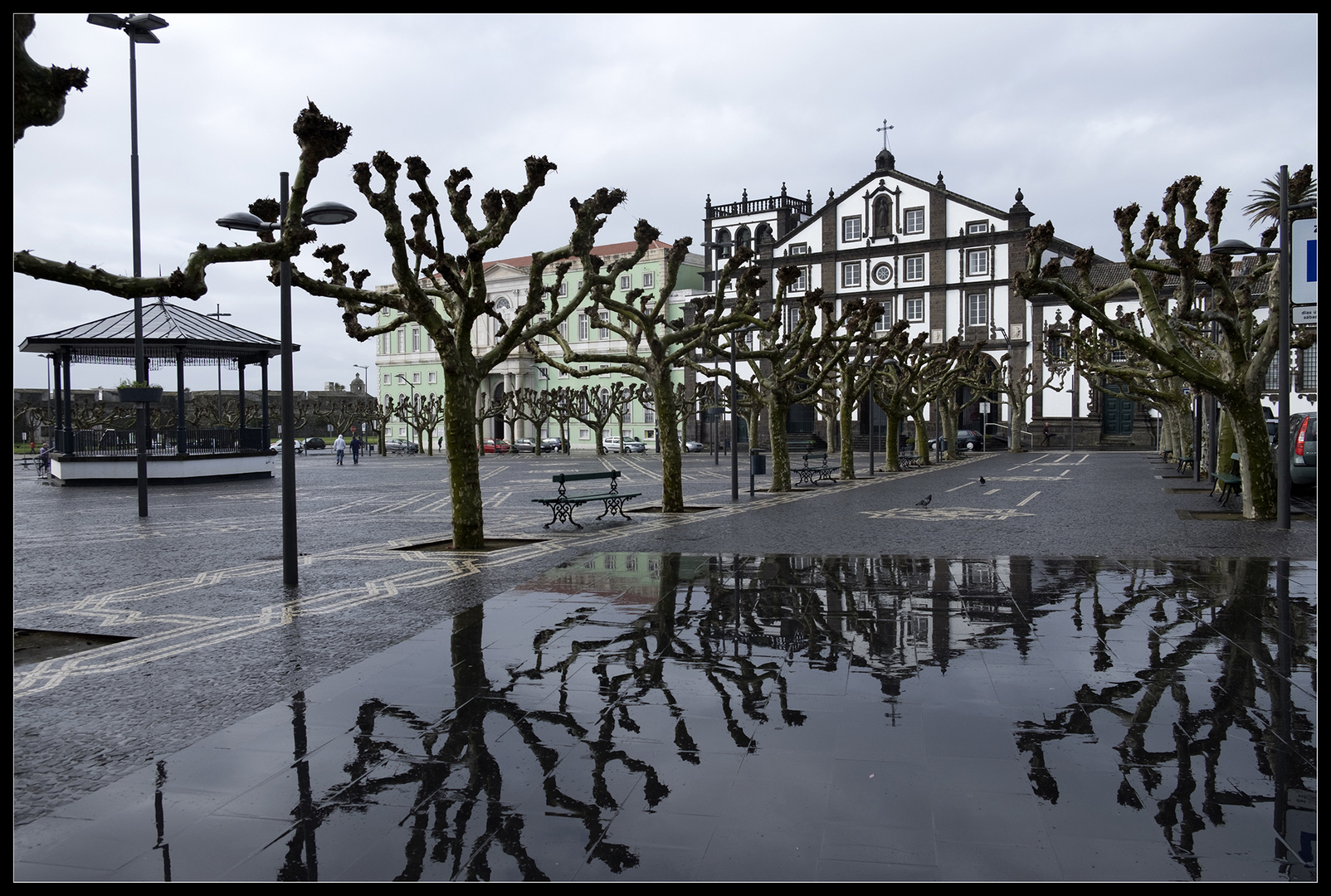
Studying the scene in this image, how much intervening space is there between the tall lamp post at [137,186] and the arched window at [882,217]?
55.0 metres

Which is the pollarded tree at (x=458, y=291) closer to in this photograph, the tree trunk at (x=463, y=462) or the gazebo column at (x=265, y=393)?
the tree trunk at (x=463, y=462)

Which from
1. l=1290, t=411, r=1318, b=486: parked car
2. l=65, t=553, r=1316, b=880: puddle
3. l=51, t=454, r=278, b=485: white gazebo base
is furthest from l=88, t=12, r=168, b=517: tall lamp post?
l=1290, t=411, r=1318, b=486: parked car

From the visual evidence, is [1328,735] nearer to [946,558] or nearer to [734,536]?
[946,558]

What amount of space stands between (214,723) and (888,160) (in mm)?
69395

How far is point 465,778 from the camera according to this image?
459 cm

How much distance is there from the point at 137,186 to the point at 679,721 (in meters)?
21.0

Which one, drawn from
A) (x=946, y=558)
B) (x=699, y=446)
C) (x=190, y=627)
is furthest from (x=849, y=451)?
(x=699, y=446)

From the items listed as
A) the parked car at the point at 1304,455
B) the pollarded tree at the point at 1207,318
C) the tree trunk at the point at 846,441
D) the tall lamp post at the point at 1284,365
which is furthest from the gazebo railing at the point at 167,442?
the parked car at the point at 1304,455

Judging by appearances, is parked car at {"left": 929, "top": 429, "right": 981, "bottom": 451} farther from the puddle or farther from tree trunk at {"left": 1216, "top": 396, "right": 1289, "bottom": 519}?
the puddle

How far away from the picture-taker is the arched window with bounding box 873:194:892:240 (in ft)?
224

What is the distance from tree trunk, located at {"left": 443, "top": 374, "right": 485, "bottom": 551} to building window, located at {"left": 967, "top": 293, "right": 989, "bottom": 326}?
189ft

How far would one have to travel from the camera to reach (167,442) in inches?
1419

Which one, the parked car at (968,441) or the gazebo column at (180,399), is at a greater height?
the gazebo column at (180,399)

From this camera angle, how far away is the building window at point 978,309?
65188 mm
